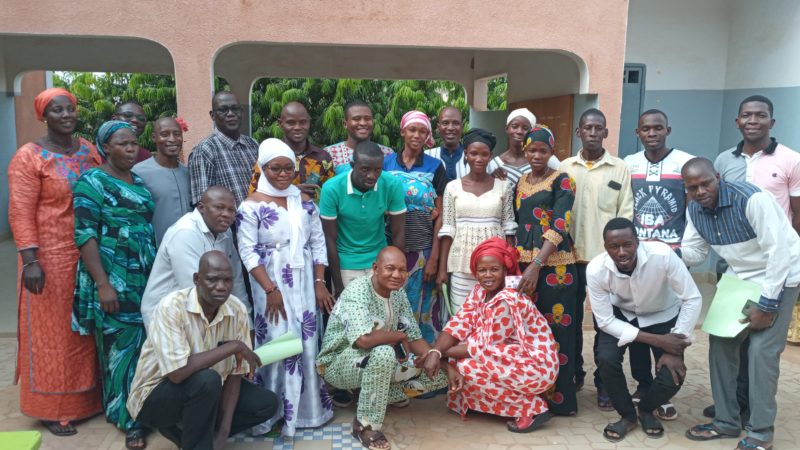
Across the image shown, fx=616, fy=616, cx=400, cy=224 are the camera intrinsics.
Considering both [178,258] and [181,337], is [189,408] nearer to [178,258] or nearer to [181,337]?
[181,337]

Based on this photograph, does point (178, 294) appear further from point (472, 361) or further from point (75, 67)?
point (75, 67)

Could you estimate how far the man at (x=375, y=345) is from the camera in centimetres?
330

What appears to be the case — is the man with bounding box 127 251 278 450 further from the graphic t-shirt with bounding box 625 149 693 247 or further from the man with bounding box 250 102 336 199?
the graphic t-shirt with bounding box 625 149 693 247

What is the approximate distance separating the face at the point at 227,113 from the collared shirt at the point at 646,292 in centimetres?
224

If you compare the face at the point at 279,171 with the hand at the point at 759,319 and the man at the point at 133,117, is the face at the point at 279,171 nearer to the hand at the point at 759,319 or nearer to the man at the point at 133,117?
the man at the point at 133,117

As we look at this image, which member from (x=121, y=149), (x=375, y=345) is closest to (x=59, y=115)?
(x=121, y=149)

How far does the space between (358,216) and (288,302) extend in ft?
2.06

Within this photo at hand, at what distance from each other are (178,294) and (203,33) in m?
2.56

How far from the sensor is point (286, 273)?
3.36 m

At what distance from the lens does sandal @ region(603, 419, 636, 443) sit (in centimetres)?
342

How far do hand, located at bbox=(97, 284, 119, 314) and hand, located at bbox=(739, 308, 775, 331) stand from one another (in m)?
3.28

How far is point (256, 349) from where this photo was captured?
3234mm

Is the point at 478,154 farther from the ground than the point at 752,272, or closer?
farther from the ground

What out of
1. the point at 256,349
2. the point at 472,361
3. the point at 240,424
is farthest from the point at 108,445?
the point at 472,361
